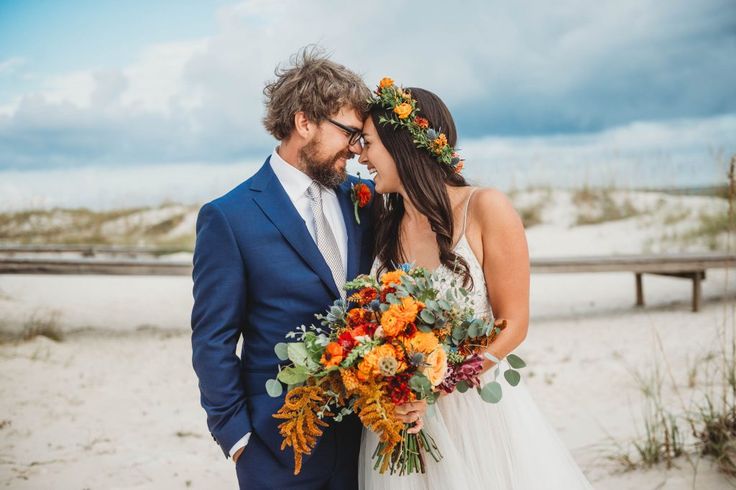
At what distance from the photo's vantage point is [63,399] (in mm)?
6684

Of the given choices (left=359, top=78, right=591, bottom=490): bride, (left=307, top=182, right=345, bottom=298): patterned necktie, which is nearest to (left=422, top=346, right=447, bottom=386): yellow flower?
(left=359, top=78, right=591, bottom=490): bride

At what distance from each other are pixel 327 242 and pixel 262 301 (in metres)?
0.42

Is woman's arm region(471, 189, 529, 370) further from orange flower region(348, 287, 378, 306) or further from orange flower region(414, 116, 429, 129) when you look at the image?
orange flower region(348, 287, 378, 306)

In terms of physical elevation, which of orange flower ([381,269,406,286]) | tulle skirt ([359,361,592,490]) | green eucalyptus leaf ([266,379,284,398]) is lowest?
tulle skirt ([359,361,592,490])

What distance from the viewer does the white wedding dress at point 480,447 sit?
9.25 feet

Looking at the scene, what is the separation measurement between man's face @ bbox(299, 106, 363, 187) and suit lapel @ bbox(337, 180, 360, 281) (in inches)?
5.6

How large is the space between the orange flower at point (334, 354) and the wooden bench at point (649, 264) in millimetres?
7387

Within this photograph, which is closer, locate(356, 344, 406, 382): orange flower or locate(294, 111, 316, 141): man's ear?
locate(356, 344, 406, 382): orange flower

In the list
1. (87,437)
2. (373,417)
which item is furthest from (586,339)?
(373,417)

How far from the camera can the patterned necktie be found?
2913 millimetres

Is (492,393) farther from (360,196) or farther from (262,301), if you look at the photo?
(360,196)

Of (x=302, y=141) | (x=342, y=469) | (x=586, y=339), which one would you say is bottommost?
(x=586, y=339)

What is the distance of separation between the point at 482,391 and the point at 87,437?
4.66 meters

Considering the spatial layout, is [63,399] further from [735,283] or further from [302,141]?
[735,283]
